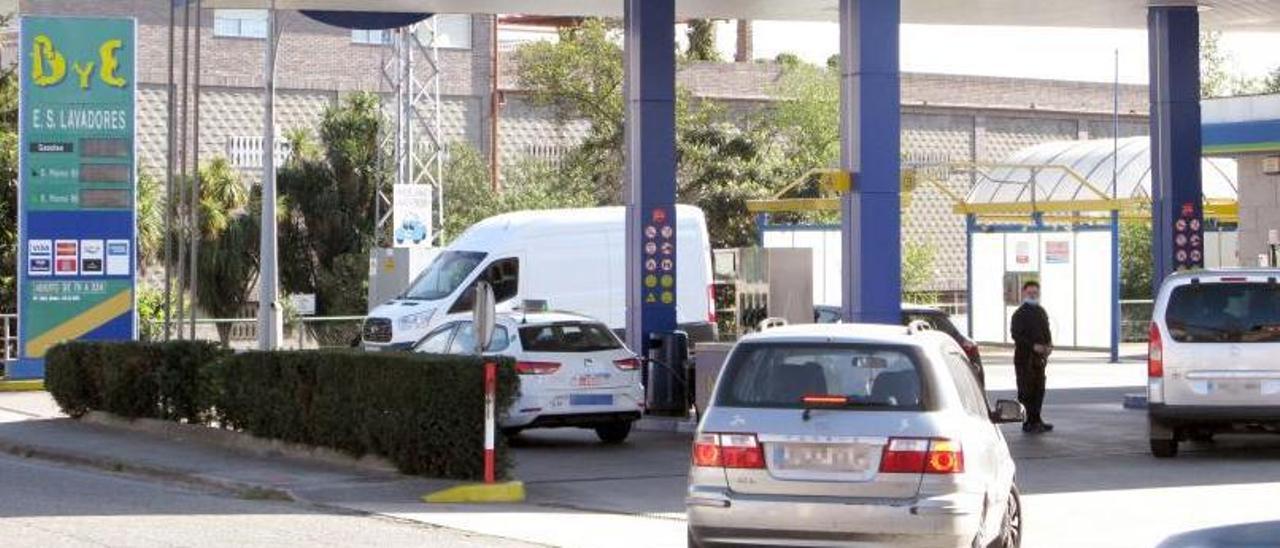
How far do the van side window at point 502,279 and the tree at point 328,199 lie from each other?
19.3 m

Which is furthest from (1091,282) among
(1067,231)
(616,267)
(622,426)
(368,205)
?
(622,426)

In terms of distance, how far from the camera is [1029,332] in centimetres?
2333

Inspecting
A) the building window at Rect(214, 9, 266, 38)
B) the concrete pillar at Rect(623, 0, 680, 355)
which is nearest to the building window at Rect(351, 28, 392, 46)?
the building window at Rect(214, 9, 266, 38)

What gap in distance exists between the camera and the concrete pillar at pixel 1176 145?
27.6 m

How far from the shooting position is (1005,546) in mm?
12758

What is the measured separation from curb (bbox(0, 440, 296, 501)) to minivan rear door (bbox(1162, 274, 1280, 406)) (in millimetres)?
8508

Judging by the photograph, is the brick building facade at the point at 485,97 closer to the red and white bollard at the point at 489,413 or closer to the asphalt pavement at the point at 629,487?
the asphalt pavement at the point at 629,487

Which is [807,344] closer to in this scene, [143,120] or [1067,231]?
[1067,231]

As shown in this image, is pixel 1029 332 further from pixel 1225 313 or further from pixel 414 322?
pixel 414 322

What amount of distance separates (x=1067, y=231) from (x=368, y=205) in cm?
1816

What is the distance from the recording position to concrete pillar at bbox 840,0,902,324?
2103 centimetres

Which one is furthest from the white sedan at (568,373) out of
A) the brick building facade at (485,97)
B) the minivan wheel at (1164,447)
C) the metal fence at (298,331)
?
the brick building facade at (485,97)

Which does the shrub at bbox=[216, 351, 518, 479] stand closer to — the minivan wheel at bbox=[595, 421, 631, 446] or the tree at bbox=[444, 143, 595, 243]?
the minivan wheel at bbox=[595, 421, 631, 446]

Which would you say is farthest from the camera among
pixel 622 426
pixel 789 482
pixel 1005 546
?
pixel 622 426
